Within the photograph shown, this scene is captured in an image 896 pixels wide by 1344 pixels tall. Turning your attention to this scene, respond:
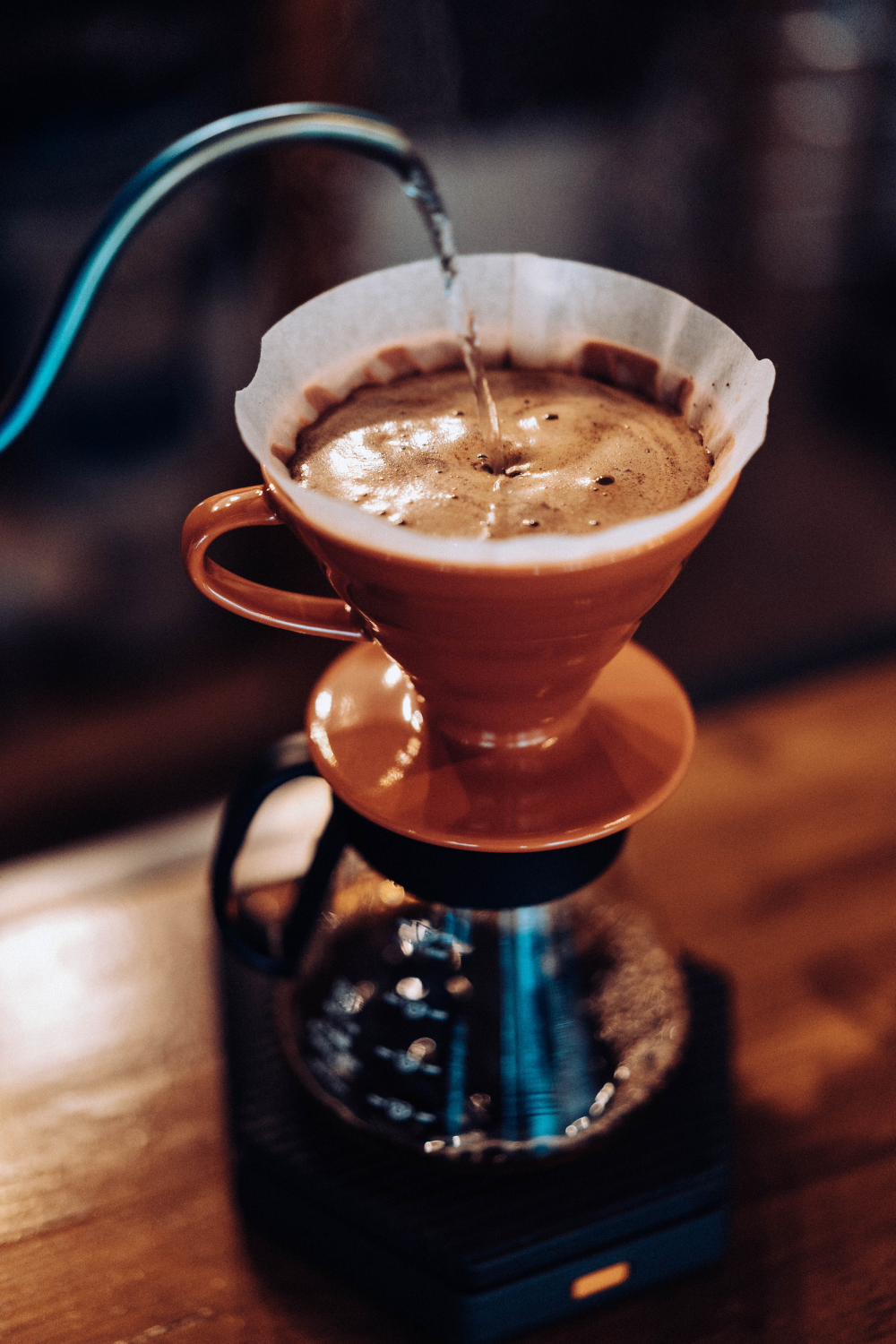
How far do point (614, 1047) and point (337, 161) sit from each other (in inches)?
61.4

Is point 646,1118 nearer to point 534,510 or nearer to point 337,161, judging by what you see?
point 534,510

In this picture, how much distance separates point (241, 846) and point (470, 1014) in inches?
6.5

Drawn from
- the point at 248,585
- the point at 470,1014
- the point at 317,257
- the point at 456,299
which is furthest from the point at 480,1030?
the point at 317,257

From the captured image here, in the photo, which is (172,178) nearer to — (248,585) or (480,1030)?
(248,585)

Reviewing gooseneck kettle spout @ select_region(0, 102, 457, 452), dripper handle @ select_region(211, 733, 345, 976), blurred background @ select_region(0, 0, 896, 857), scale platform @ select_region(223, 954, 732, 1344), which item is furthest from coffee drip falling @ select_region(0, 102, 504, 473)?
blurred background @ select_region(0, 0, 896, 857)

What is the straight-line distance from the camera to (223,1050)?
72cm

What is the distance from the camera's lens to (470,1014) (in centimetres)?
65

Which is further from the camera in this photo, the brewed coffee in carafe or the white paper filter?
the brewed coffee in carafe

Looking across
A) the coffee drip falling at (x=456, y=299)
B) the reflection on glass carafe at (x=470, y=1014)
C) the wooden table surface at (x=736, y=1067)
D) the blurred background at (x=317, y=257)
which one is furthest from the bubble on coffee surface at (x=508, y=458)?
the blurred background at (x=317, y=257)

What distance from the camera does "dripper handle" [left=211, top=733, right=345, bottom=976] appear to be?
0.63 m

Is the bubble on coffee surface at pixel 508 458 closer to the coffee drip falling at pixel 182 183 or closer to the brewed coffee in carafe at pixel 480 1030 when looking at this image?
the coffee drip falling at pixel 182 183

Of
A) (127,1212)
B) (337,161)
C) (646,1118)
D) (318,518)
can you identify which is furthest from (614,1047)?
(337,161)

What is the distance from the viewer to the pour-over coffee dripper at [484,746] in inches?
17.2

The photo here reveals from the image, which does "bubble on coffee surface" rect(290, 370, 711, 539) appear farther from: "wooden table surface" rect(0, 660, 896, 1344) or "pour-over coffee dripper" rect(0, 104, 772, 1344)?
"wooden table surface" rect(0, 660, 896, 1344)
